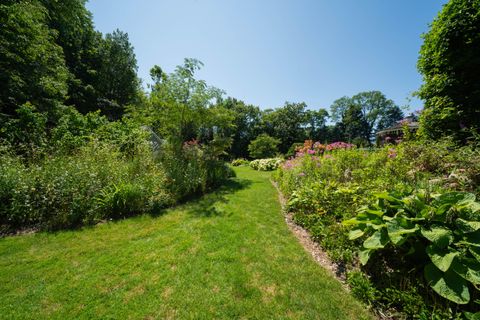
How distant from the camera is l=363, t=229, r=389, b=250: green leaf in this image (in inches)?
86.8

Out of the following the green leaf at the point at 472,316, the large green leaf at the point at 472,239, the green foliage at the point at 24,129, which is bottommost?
the green leaf at the point at 472,316

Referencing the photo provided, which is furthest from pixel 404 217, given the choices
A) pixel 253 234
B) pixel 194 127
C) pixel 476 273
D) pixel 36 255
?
pixel 194 127

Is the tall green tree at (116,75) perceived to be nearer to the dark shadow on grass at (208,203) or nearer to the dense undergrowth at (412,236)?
the dark shadow on grass at (208,203)

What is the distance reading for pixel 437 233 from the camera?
196 cm

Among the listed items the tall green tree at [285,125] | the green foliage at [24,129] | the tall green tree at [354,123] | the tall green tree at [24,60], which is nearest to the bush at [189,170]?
the green foliage at [24,129]

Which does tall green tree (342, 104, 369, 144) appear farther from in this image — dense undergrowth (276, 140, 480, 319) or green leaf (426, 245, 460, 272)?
green leaf (426, 245, 460, 272)

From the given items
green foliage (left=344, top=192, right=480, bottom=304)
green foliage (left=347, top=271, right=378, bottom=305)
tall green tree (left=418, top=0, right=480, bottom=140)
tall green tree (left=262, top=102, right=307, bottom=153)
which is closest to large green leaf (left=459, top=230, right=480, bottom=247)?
green foliage (left=344, top=192, right=480, bottom=304)

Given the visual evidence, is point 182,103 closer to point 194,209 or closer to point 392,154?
point 194,209

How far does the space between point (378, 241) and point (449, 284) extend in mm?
615

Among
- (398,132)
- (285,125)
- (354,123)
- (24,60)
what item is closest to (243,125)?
(285,125)

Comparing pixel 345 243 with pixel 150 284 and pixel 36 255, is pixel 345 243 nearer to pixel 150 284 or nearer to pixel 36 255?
pixel 150 284

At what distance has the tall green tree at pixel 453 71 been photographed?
4.46m

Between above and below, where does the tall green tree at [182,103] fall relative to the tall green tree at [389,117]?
below

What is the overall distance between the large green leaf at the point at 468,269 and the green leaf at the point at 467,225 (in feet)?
1.16
